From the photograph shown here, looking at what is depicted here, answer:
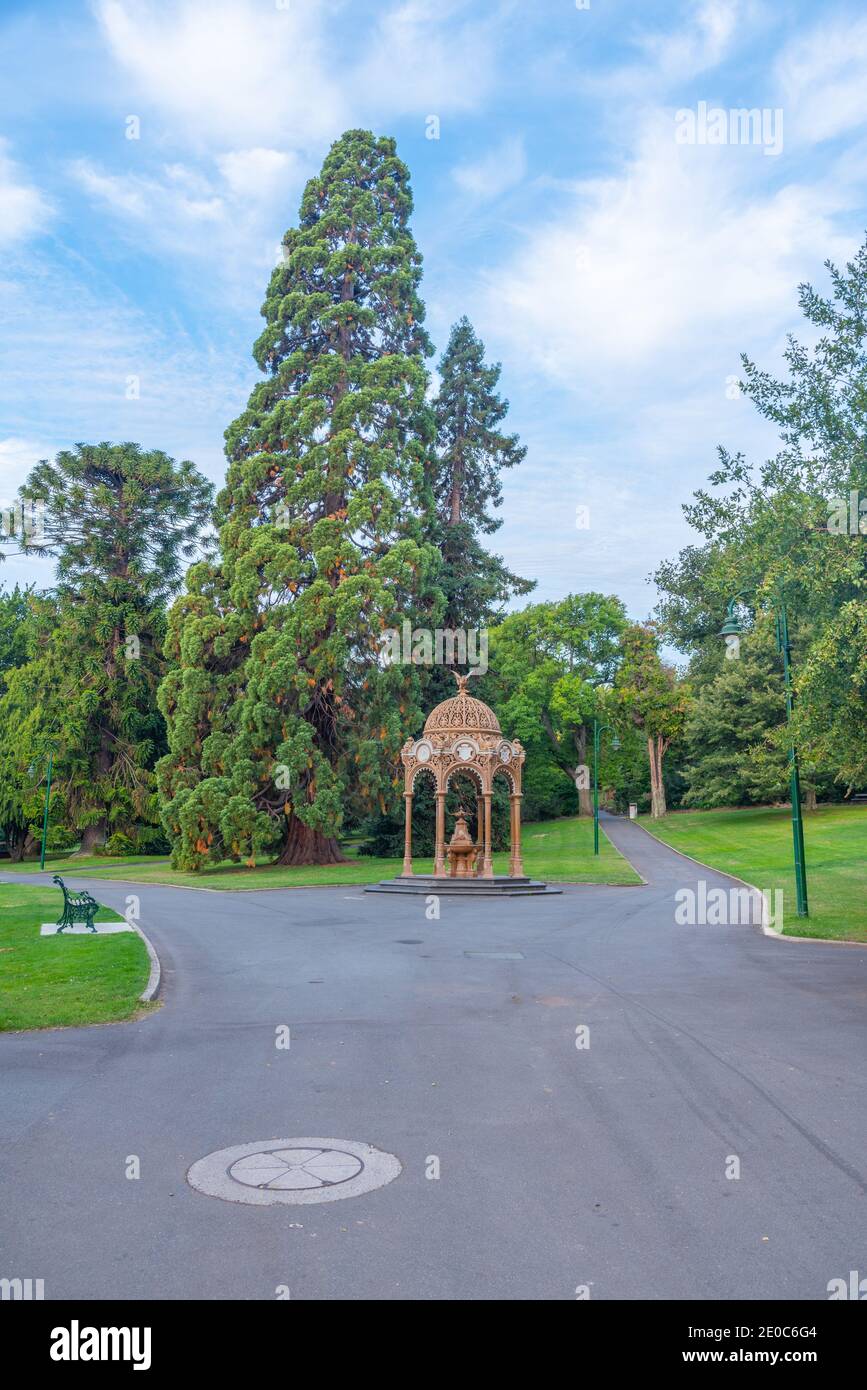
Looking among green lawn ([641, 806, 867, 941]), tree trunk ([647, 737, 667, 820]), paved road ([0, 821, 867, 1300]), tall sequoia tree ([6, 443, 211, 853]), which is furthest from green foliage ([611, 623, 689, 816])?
paved road ([0, 821, 867, 1300])

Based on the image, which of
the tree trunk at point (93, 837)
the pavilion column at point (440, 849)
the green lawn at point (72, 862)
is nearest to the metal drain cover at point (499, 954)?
the pavilion column at point (440, 849)

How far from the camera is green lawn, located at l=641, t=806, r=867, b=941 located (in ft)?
70.1

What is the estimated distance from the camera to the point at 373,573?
40.0 metres

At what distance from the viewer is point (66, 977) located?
12.9 metres

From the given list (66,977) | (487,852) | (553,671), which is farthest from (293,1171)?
(553,671)

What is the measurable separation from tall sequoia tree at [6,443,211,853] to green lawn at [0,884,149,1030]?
35017mm

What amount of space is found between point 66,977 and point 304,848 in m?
28.5

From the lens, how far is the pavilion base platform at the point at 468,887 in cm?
2908

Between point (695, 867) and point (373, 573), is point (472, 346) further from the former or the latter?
point (695, 867)

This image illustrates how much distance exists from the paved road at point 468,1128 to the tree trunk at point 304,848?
2685 centimetres

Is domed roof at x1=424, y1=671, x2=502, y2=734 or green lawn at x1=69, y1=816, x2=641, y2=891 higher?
domed roof at x1=424, y1=671, x2=502, y2=734

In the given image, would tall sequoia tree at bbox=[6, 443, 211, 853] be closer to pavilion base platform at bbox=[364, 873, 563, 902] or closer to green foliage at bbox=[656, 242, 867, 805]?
pavilion base platform at bbox=[364, 873, 563, 902]

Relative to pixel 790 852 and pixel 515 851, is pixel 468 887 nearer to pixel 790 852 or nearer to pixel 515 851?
pixel 515 851

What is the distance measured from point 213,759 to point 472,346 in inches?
1255
